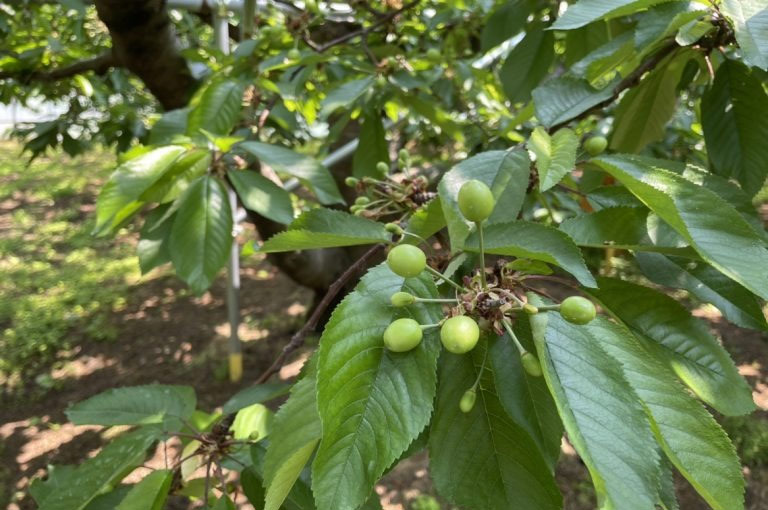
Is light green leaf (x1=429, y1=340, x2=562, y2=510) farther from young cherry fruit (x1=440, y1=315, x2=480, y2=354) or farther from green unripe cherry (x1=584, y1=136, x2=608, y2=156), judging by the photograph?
green unripe cherry (x1=584, y1=136, x2=608, y2=156)

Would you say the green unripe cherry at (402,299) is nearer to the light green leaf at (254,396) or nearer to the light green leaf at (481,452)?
the light green leaf at (481,452)

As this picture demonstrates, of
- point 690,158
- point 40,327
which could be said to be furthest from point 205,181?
point 40,327

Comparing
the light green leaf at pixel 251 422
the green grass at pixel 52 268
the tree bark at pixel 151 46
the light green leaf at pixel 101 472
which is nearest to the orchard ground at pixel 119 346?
the green grass at pixel 52 268

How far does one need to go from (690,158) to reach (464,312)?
227 centimetres

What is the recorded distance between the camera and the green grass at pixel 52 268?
428cm

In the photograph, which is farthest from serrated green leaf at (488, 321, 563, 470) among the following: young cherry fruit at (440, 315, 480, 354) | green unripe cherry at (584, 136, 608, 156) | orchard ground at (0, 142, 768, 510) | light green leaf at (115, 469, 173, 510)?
orchard ground at (0, 142, 768, 510)

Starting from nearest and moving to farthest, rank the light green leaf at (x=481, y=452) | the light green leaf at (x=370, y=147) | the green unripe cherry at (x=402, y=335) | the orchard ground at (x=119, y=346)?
the green unripe cherry at (x=402, y=335), the light green leaf at (x=481, y=452), the light green leaf at (x=370, y=147), the orchard ground at (x=119, y=346)

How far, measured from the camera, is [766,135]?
3.76 ft

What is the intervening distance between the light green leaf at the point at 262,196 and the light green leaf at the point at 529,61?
87cm

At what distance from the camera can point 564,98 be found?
0.96m

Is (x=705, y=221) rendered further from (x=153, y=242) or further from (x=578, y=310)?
(x=153, y=242)

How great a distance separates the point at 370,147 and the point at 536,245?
4.74 feet

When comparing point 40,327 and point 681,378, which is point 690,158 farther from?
point 40,327

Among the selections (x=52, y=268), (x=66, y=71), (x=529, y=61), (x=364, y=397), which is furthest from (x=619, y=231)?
(x=52, y=268)
